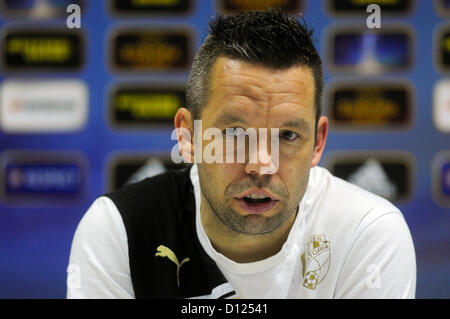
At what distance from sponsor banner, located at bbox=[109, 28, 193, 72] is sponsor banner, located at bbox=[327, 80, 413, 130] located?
2.11 feet

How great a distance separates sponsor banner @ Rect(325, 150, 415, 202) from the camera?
218 cm

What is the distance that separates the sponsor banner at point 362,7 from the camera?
2.19 m

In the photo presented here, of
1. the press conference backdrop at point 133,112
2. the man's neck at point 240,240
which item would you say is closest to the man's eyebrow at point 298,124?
the man's neck at point 240,240

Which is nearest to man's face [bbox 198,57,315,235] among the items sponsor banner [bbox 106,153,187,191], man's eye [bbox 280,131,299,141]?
man's eye [bbox 280,131,299,141]

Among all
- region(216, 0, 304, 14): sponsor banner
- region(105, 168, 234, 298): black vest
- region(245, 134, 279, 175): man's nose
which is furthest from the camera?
region(216, 0, 304, 14): sponsor banner

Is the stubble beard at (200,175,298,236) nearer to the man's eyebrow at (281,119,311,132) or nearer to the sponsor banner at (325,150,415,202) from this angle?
the man's eyebrow at (281,119,311,132)

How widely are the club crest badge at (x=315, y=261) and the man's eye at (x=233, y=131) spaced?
356 mm

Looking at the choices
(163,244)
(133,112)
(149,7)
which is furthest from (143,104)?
(163,244)

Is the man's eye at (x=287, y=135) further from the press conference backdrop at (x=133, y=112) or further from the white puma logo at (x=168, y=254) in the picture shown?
the press conference backdrop at (x=133, y=112)

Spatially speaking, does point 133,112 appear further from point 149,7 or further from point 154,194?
point 154,194

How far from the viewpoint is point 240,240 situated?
4.05 ft

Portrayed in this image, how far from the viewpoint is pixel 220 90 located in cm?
112

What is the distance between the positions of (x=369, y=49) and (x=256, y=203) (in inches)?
54.0
